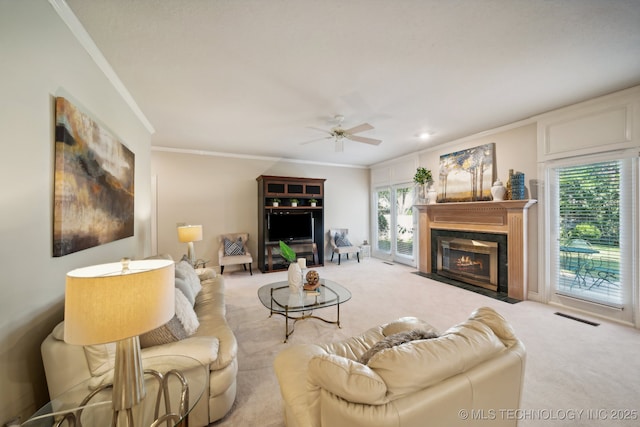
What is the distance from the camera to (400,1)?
5.08 feet

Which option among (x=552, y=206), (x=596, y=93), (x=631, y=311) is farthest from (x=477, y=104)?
(x=631, y=311)

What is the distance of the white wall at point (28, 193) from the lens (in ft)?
3.66

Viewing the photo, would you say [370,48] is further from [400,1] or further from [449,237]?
[449,237]

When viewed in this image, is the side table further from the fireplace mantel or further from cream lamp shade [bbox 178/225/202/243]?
the fireplace mantel

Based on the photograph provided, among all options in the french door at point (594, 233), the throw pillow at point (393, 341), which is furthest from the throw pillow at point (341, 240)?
the throw pillow at point (393, 341)

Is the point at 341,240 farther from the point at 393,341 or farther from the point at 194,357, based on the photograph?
the point at 393,341

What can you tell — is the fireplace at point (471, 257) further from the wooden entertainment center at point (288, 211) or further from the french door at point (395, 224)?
the wooden entertainment center at point (288, 211)

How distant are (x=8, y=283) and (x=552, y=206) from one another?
528cm

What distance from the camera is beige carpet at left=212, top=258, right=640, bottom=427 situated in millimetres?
1616

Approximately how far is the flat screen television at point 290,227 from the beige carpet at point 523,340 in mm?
1310

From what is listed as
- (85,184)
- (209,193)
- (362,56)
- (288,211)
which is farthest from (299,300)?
(209,193)

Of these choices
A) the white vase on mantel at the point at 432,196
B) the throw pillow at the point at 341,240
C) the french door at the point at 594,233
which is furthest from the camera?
the throw pillow at the point at 341,240

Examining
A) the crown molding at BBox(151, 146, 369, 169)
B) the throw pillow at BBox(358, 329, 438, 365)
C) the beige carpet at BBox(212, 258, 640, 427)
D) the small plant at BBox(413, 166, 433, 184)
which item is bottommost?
the beige carpet at BBox(212, 258, 640, 427)

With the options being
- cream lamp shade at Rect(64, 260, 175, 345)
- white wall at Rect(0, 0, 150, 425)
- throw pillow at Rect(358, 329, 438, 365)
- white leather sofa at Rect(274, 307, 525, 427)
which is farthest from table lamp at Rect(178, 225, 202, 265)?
throw pillow at Rect(358, 329, 438, 365)
